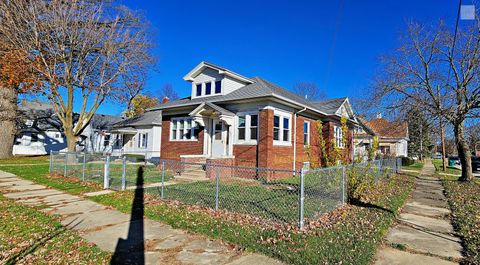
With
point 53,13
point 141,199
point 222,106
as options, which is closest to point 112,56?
point 53,13

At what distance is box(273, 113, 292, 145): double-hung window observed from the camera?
496 inches

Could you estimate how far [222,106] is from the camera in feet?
45.3

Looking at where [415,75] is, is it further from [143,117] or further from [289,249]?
[143,117]

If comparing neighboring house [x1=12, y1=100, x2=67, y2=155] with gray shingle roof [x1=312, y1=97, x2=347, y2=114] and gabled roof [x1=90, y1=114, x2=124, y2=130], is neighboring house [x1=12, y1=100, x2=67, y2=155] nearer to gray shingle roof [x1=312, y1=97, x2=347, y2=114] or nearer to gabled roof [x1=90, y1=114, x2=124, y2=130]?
gabled roof [x1=90, y1=114, x2=124, y2=130]

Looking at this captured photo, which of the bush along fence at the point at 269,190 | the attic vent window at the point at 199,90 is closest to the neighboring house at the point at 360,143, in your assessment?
the bush along fence at the point at 269,190

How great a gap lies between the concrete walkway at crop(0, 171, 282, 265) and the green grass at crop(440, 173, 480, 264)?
3541 mm

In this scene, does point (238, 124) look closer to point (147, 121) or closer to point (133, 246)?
point (133, 246)

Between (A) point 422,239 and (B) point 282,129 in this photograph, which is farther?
(B) point 282,129

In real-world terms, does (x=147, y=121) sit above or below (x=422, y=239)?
above

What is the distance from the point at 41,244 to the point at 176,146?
11.5 metres

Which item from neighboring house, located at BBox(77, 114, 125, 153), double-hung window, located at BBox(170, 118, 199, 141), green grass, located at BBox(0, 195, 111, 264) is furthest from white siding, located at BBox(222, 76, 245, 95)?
neighboring house, located at BBox(77, 114, 125, 153)

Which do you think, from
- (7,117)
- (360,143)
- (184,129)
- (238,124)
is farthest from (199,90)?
(7,117)

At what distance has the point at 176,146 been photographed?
15.7 metres

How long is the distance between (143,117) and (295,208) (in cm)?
2435
